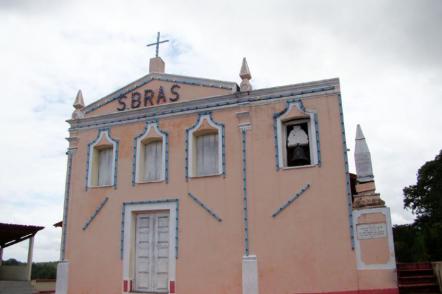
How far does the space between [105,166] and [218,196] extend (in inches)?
173

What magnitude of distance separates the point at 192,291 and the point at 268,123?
5.07 m

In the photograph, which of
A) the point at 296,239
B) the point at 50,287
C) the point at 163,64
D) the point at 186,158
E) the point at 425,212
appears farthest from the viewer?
the point at 425,212

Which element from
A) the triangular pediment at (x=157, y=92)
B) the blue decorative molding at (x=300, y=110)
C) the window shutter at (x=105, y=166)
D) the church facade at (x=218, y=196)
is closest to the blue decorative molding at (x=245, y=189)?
the church facade at (x=218, y=196)

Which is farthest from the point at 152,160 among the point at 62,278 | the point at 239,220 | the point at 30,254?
the point at 30,254

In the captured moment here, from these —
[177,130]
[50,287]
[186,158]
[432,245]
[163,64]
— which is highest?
[163,64]

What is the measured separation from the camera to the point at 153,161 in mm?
14047

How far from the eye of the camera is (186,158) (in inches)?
522

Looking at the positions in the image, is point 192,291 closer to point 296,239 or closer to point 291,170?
point 296,239

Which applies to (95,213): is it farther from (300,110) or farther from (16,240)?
(16,240)

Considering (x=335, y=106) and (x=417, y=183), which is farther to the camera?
(x=417, y=183)

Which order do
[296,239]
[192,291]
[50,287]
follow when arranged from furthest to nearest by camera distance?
[50,287] < [192,291] < [296,239]

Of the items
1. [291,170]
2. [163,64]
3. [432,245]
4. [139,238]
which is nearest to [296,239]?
[291,170]

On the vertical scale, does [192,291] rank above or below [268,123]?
below

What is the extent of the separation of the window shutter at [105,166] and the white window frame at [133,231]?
1450 mm
